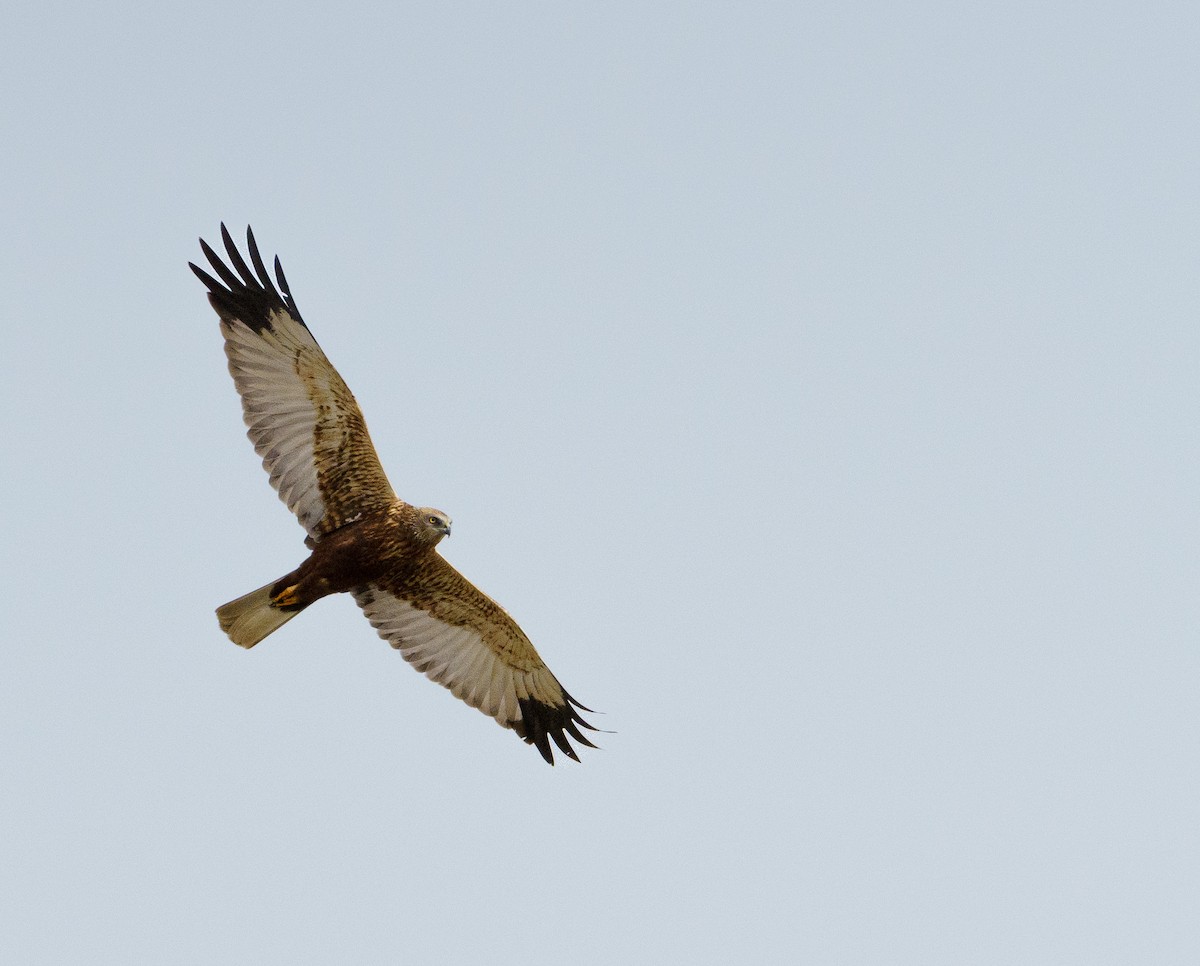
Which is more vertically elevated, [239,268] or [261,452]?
[239,268]

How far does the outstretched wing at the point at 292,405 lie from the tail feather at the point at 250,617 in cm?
76

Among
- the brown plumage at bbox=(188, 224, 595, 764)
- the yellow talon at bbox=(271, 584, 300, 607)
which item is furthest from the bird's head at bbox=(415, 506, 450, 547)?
the yellow talon at bbox=(271, 584, 300, 607)

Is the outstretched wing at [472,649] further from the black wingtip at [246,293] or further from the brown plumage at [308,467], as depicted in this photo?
the black wingtip at [246,293]

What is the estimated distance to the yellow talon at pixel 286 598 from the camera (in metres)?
13.2

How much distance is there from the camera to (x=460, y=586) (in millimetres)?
14188

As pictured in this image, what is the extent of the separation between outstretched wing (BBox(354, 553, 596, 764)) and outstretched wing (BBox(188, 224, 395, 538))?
0.98 metres

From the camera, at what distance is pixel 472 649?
48.5 feet

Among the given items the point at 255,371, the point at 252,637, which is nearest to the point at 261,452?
the point at 255,371

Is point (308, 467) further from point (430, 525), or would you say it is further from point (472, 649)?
point (472, 649)

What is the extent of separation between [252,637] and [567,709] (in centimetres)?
347

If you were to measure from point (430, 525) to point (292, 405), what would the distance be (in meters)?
1.61

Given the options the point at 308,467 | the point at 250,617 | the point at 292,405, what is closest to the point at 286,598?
the point at 250,617

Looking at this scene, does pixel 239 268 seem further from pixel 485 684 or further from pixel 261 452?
pixel 485 684

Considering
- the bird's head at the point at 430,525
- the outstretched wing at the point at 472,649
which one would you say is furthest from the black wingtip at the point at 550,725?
the bird's head at the point at 430,525
